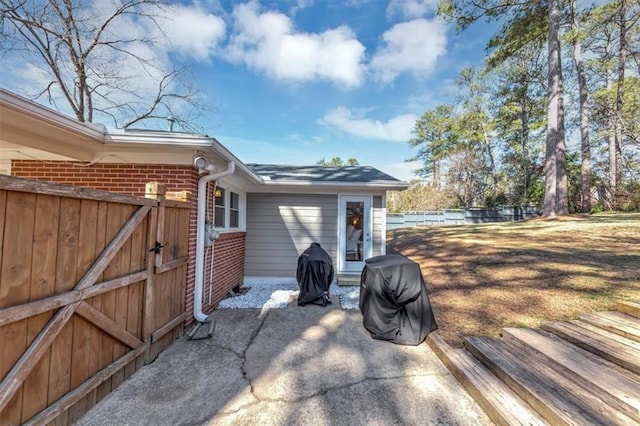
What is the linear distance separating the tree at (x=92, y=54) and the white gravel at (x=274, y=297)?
1007 cm

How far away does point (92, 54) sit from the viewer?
36.9 ft

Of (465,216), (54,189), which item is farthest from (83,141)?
(465,216)

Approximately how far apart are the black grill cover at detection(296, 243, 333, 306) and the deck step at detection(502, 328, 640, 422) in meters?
2.88

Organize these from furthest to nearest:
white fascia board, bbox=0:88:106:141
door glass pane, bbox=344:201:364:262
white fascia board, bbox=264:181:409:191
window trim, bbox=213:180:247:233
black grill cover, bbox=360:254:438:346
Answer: door glass pane, bbox=344:201:364:262
white fascia board, bbox=264:181:409:191
window trim, bbox=213:180:247:233
black grill cover, bbox=360:254:438:346
white fascia board, bbox=0:88:106:141

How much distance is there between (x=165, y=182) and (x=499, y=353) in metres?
4.76

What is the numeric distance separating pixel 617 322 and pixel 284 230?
5.75 meters

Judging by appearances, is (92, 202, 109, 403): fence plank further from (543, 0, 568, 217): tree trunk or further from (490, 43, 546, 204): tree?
(490, 43, 546, 204): tree

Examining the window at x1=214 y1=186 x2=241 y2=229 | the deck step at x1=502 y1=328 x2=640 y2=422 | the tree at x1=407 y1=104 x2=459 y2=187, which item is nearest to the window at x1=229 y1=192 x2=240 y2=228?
the window at x1=214 y1=186 x2=241 y2=229

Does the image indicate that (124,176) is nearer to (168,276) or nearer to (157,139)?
(157,139)

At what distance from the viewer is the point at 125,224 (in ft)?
9.05

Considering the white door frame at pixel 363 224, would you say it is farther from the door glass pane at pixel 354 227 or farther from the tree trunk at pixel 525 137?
the tree trunk at pixel 525 137

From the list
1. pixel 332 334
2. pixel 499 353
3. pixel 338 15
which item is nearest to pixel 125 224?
pixel 332 334

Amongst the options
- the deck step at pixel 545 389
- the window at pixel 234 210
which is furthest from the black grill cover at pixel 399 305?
the window at pixel 234 210

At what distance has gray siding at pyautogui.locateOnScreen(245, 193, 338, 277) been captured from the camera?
686 cm
